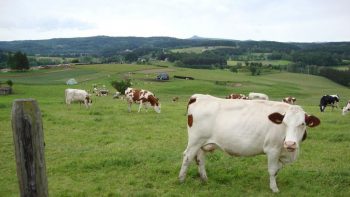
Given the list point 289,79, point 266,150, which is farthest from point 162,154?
point 289,79

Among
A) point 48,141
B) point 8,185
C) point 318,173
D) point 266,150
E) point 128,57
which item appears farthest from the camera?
point 128,57

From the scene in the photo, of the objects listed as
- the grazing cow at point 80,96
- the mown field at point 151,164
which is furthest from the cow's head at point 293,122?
the grazing cow at point 80,96

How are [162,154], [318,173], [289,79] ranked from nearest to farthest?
[318,173], [162,154], [289,79]

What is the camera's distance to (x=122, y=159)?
11.2 m

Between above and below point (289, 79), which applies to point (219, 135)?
above

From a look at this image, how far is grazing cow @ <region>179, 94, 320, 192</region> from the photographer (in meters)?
8.32

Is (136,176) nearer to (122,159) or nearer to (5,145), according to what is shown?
(122,159)

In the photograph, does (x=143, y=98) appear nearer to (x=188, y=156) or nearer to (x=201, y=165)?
(x=201, y=165)

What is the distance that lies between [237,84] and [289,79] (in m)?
25.9

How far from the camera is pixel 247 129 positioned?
8.74 metres

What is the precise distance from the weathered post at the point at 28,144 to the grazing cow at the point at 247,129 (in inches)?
192

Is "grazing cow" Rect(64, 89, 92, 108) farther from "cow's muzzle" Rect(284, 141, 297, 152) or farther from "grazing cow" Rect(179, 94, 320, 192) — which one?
"cow's muzzle" Rect(284, 141, 297, 152)

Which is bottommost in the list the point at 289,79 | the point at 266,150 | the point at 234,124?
the point at 289,79

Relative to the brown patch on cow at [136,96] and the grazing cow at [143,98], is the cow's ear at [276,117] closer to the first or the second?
the grazing cow at [143,98]
